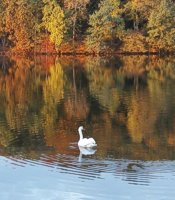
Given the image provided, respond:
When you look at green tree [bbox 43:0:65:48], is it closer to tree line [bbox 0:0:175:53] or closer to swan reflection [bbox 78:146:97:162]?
tree line [bbox 0:0:175:53]

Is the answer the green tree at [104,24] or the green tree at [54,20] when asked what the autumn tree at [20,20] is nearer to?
the green tree at [54,20]

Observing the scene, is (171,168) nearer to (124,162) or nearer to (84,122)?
(124,162)

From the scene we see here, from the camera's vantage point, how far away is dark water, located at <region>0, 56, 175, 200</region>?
13.9m

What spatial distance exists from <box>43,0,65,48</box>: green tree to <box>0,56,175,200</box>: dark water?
3386cm

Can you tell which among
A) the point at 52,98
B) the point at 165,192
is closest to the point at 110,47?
the point at 52,98

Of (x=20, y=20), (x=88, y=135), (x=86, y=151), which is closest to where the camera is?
(x=86, y=151)

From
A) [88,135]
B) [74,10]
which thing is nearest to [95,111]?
[88,135]

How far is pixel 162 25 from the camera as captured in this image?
7012cm

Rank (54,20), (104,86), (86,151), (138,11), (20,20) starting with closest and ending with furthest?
(86,151)
(104,86)
(54,20)
(138,11)
(20,20)

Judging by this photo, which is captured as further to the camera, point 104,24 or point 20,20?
point 20,20

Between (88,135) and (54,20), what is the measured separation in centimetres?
5318

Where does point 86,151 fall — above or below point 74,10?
below

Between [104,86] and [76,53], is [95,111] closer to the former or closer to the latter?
[104,86]

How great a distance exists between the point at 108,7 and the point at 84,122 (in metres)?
49.1
